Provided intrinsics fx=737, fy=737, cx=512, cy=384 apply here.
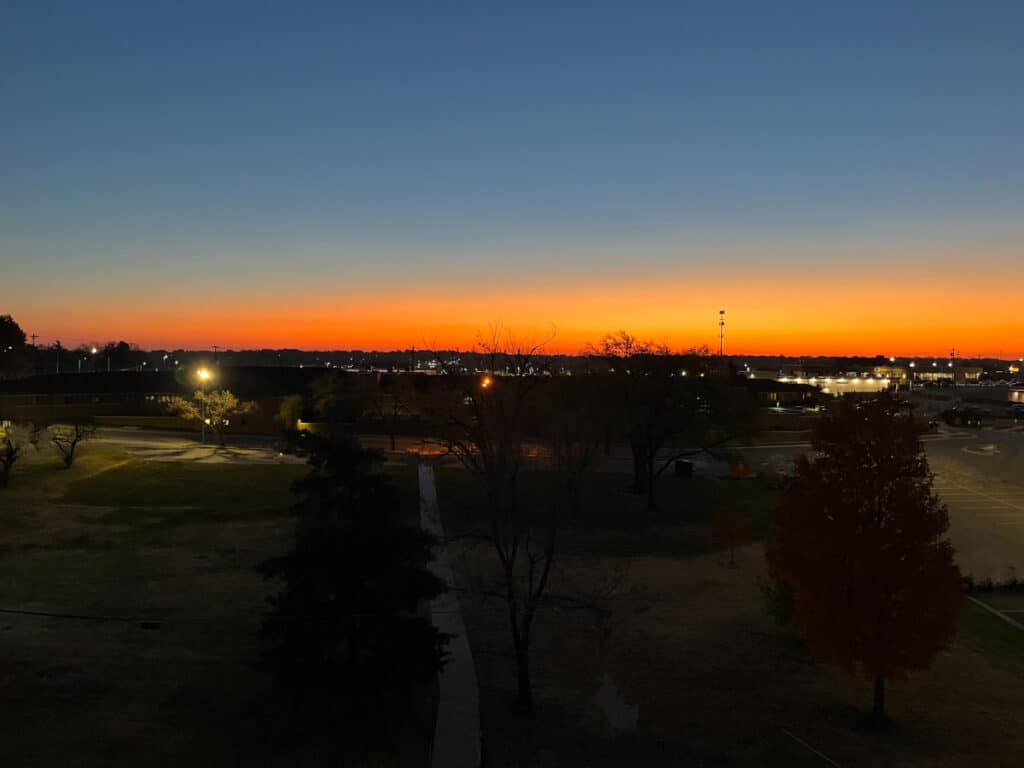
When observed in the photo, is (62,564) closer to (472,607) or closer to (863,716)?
(472,607)

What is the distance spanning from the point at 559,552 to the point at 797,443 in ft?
127

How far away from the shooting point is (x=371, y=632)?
13.1m

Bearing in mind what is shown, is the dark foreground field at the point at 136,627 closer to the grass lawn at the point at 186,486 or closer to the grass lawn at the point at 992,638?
the grass lawn at the point at 186,486

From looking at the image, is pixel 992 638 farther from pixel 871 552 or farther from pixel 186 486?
pixel 186 486

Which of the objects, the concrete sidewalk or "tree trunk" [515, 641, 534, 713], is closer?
the concrete sidewalk

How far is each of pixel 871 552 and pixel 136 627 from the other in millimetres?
16379

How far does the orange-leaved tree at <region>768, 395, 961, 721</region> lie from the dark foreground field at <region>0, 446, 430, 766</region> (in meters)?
8.36

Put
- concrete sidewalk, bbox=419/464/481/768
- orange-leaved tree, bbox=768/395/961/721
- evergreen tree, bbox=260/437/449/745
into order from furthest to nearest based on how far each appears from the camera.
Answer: orange-leaved tree, bbox=768/395/961/721
evergreen tree, bbox=260/437/449/745
concrete sidewalk, bbox=419/464/481/768

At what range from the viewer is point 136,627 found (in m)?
17.3

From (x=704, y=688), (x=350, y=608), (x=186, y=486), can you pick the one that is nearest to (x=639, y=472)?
(x=186, y=486)

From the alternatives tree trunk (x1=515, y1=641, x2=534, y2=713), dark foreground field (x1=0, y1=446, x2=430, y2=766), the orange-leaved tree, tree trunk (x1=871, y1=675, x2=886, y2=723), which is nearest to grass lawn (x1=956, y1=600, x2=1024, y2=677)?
the orange-leaved tree

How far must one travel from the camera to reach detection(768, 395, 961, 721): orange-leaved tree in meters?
14.5

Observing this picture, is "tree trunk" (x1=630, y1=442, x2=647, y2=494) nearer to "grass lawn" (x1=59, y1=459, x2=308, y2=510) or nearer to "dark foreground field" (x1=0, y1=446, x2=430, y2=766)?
"grass lawn" (x1=59, y1=459, x2=308, y2=510)

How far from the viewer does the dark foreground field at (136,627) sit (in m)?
12.2
